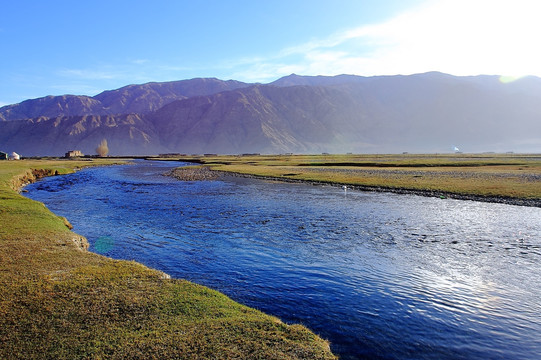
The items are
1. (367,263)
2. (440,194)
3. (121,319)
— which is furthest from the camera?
(440,194)

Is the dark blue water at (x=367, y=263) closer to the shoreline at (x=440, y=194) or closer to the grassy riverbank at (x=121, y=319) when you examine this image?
the grassy riverbank at (x=121, y=319)

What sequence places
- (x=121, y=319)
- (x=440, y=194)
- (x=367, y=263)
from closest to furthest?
(x=121, y=319) → (x=367, y=263) → (x=440, y=194)

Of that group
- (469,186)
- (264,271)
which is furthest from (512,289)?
(469,186)

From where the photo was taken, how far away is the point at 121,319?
31.9ft

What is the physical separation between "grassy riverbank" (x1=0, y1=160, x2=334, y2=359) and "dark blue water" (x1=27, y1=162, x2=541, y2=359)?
2.09 metres

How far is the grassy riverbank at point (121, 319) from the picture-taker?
8.30 metres

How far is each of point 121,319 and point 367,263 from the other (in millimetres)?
12276

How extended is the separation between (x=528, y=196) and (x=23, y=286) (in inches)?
1744

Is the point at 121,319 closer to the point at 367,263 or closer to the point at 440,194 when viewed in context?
the point at 367,263

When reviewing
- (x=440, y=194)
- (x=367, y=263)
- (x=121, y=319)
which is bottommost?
(x=367, y=263)

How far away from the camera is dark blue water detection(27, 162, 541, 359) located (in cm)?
1130

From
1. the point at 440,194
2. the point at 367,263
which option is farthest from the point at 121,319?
the point at 440,194

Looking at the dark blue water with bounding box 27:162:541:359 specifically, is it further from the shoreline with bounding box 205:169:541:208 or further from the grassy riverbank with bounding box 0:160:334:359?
the shoreline with bounding box 205:169:541:208

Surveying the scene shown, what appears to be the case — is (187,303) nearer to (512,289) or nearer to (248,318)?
(248,318)
